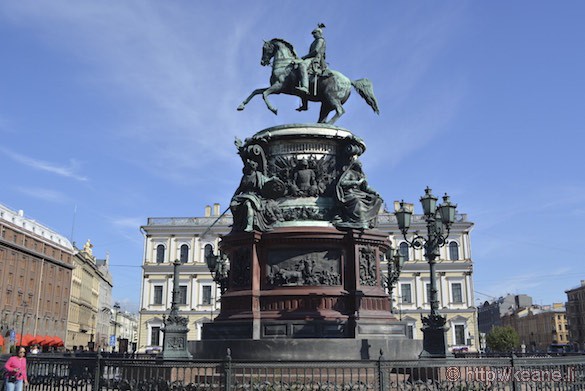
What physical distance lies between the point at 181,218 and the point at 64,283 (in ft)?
80.9

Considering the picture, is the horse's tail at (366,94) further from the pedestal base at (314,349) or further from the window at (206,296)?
the window at (206,296)

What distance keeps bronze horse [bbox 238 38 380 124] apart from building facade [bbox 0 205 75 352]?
46.8 m

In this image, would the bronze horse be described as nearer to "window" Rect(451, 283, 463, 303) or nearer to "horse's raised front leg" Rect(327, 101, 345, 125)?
"horse's raised front leg" Rect(327, 101, 345, 125)

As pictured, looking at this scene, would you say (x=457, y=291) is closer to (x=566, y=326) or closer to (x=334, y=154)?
(x=334, y=154)

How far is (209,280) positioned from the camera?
6550cm

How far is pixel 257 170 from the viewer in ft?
55.7

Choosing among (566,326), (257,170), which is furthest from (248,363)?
(566,326)

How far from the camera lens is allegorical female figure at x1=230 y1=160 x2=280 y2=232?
15594 millimetres

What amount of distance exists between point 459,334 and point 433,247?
5197cm

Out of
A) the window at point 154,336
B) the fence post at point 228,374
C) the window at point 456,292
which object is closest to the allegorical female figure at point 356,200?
the fence post at point 228,374

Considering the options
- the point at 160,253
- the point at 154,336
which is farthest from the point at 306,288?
the point at 154,336

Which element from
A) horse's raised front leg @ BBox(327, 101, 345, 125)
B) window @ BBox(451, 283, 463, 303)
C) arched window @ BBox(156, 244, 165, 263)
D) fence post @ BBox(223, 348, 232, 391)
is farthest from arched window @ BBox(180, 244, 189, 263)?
fence post @ BBox(223, 348, 232, 391)

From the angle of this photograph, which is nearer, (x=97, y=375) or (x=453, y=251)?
(x=97, y=375)

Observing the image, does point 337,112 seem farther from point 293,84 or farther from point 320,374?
point 320,374
